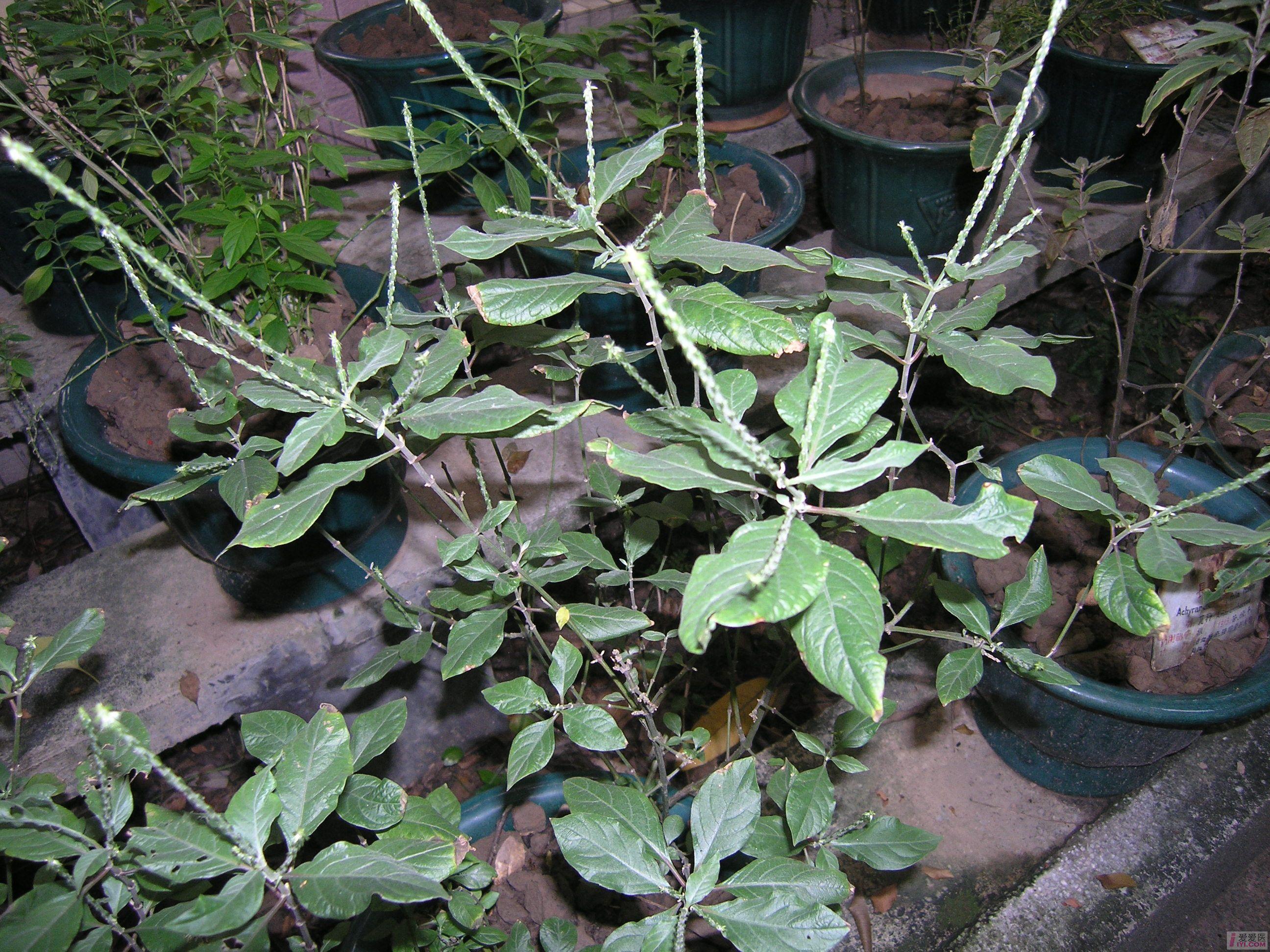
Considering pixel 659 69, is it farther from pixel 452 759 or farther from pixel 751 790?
pixel 751 790

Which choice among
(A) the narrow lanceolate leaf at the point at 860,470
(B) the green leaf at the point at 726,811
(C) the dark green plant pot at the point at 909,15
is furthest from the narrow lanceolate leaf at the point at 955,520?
(C) the dark green plant pot at the point at 909,15

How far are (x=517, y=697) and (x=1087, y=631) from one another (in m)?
1.15

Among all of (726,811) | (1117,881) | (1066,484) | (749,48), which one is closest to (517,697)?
(726,811)

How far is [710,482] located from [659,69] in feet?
9.55

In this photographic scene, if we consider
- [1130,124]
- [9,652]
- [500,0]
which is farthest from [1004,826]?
[500,0]

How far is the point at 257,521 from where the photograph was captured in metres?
0.74

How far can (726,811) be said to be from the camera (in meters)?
0.93

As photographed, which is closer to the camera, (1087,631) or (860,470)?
(860,470)

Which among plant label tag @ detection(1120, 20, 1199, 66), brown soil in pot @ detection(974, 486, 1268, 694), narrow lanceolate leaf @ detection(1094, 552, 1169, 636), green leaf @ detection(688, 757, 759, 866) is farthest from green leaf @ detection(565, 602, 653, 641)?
plant label tag @ detection(1120, 20, 1199, 66)

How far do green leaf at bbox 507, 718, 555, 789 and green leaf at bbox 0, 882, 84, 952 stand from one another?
446 mm

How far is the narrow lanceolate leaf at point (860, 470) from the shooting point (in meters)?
0.62

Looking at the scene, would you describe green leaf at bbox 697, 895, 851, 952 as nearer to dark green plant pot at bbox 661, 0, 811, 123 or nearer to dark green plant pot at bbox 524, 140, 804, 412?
dark green plant pot at bbox 524, 140, 804, 412

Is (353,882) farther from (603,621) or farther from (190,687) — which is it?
(190,687)

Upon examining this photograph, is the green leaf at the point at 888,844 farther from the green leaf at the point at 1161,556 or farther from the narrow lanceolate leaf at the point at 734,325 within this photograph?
the narrow lanceolate leaf at the point at 734,325
